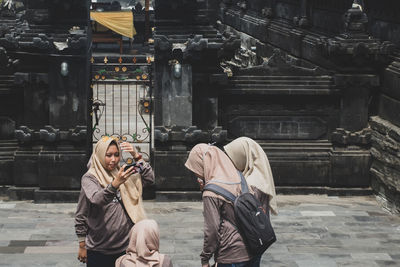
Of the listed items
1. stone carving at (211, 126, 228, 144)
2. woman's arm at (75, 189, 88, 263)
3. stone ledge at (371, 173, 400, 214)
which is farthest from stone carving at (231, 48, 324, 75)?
woman's arm at (75, 189, 88, 263)

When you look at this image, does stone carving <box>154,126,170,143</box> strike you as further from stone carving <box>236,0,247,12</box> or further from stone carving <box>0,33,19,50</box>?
stone carving <box>236,0,247,12</box>

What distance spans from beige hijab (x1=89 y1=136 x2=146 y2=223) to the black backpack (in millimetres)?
889

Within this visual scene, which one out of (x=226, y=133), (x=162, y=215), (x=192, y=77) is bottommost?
(x=162, y=215)

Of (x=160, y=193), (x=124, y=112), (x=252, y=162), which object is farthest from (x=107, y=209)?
(x=124, y=112)

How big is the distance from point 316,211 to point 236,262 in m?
6.34

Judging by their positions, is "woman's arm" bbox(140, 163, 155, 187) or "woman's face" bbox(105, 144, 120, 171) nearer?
"woman's face" bbox(105, 144, 120, 171)

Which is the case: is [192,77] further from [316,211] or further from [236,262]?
[236,262]

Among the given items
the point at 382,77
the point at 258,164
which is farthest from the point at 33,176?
the point at 258,164

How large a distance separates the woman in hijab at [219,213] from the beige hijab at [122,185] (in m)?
0.77

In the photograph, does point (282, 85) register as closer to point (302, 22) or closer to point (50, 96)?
point (50, 96)

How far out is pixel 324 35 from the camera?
19406 millimetres

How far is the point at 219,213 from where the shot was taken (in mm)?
7855

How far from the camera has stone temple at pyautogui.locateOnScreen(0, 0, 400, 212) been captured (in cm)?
1436

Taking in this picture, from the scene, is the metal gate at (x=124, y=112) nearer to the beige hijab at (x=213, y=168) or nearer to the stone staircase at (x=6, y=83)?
the stone staircase at (x=6, y=83)
